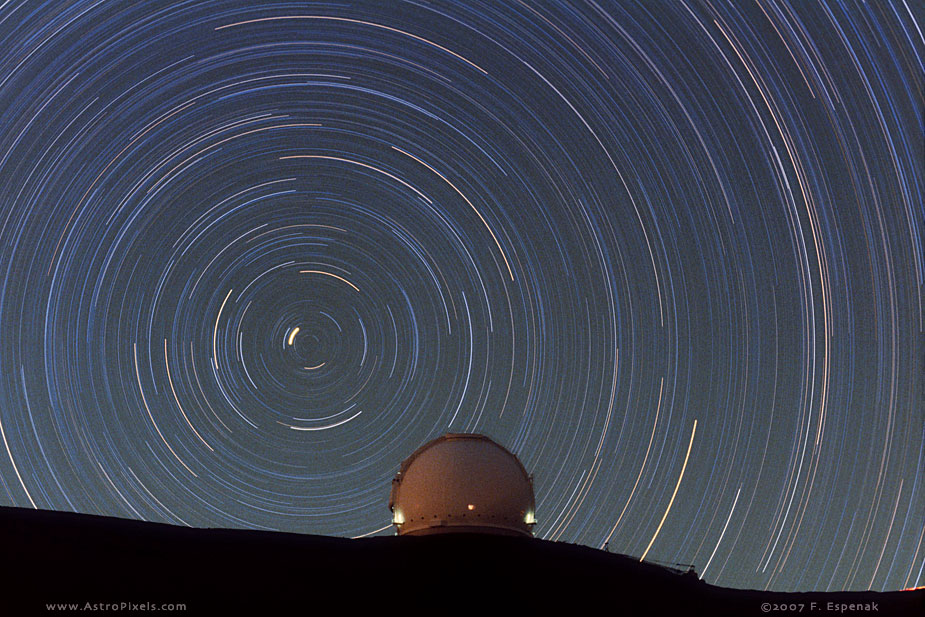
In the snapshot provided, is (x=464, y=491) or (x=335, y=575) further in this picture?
(x=464, y=491)

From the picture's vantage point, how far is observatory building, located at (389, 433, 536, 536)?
1888 centimetres

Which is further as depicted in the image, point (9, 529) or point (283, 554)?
point (283, 554)

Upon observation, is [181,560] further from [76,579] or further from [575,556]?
[575,556]

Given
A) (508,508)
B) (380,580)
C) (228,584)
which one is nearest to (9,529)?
(228,584)

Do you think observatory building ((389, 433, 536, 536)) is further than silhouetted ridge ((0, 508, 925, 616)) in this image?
Yes

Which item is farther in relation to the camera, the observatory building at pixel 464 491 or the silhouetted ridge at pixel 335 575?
the observatory building at pixel 464 491

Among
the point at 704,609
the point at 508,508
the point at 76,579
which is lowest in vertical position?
the point at 704,609

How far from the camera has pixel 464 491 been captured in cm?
1903

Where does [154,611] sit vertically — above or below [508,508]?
below

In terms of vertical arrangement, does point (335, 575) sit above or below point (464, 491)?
below

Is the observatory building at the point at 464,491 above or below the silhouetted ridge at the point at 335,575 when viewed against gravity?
above

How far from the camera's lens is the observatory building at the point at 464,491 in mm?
18875

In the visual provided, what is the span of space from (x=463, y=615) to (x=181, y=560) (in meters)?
4.27

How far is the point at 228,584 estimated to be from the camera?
1207 cm
